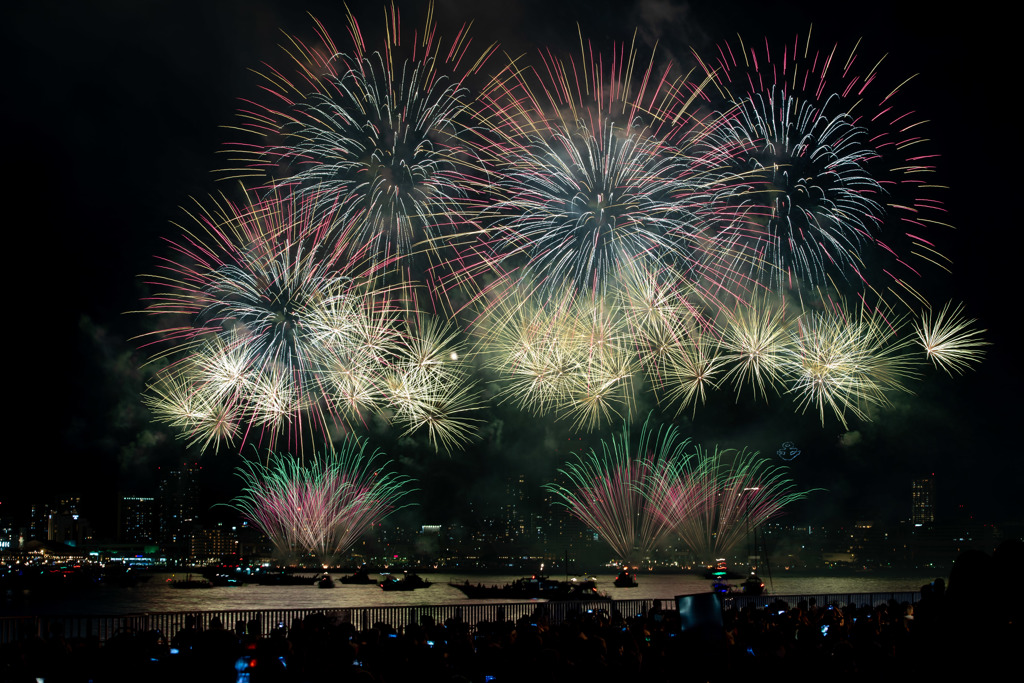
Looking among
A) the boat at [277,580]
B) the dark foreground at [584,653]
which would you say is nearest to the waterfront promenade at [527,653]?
the dark foreground at [584,653]

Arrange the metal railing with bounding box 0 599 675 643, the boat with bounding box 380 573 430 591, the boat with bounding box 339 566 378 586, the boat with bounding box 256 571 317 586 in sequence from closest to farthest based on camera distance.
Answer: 1. the metal railing with bounding box 0 599 675 643
2. the boat with bounding box 380 573 430 591
3. the boat with bounding box 339 566 378 586
4. the boat with bounding box 256 571 317 586

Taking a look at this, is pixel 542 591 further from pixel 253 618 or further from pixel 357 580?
pixel 357 580

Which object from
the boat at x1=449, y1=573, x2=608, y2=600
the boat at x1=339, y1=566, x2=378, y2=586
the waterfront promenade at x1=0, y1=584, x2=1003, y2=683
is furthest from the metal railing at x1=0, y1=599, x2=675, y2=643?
the boat at x1=339, y1=566, x2=378, y2=586

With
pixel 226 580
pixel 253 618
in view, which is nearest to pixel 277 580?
pixel 226 580

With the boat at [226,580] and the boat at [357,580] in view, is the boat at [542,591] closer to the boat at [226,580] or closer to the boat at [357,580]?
the boat at [357,580]

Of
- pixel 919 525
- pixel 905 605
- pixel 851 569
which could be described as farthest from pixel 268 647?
pixel 851 569

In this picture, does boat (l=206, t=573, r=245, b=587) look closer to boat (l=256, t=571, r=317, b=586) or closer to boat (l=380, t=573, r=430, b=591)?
boat (l=256, t=571, r=317, b=586)

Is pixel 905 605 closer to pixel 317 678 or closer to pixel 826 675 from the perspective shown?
pixel 826 675

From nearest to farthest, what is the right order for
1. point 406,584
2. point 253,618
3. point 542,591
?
point 253,618, point 542,591, point 406,584
